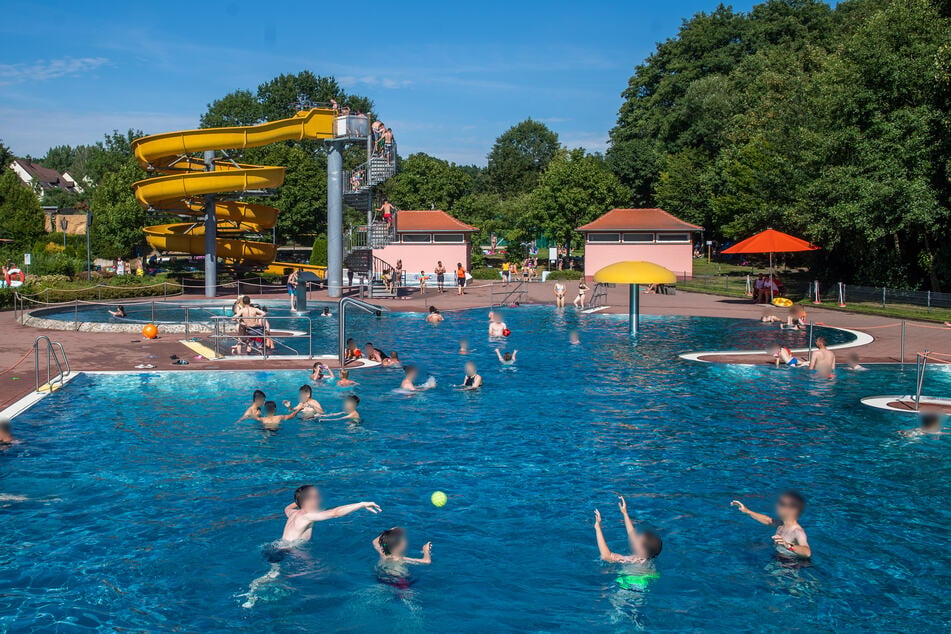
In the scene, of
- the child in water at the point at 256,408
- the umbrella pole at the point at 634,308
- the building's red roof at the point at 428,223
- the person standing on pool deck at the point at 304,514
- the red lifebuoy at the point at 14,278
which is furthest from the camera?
the building's red roof at the point at 428,223

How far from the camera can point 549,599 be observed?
871cm

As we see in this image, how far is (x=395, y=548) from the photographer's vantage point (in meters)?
9.09

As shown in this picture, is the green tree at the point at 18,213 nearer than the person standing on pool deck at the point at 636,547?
No

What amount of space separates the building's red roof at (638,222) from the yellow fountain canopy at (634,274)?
28561 mm

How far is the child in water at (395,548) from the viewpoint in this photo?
909cm

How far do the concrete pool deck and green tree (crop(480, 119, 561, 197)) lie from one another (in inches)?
3207

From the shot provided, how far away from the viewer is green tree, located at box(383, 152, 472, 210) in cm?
7712

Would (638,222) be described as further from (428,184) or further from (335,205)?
(428,184)

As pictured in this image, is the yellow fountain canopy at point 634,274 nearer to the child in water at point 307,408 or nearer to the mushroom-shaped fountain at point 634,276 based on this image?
the mushroom-shaped fountain at point 634,276

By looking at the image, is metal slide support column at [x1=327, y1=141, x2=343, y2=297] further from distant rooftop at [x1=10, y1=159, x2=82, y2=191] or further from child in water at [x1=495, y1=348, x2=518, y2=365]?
distant rooftop at [x1=10, y1=159, x2=82, y2=191]

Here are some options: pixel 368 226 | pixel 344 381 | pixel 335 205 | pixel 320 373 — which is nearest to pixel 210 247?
pixel 335 205

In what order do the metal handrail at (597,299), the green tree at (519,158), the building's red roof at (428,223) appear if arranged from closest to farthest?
the metal handrail at (597,299) < the building's red roof at (428,223) < the green tree at (519,158)

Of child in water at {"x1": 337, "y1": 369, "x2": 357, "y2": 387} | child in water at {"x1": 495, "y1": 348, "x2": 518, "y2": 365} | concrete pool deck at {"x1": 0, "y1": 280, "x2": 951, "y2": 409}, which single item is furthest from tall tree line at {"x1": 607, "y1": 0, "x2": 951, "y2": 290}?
child in water at {"x1": 337, "y1": 369, "x2": 357, "y2": 387}

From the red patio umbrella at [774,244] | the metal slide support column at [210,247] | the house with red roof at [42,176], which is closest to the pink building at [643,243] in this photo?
the red patio umbrella at [774,244]
